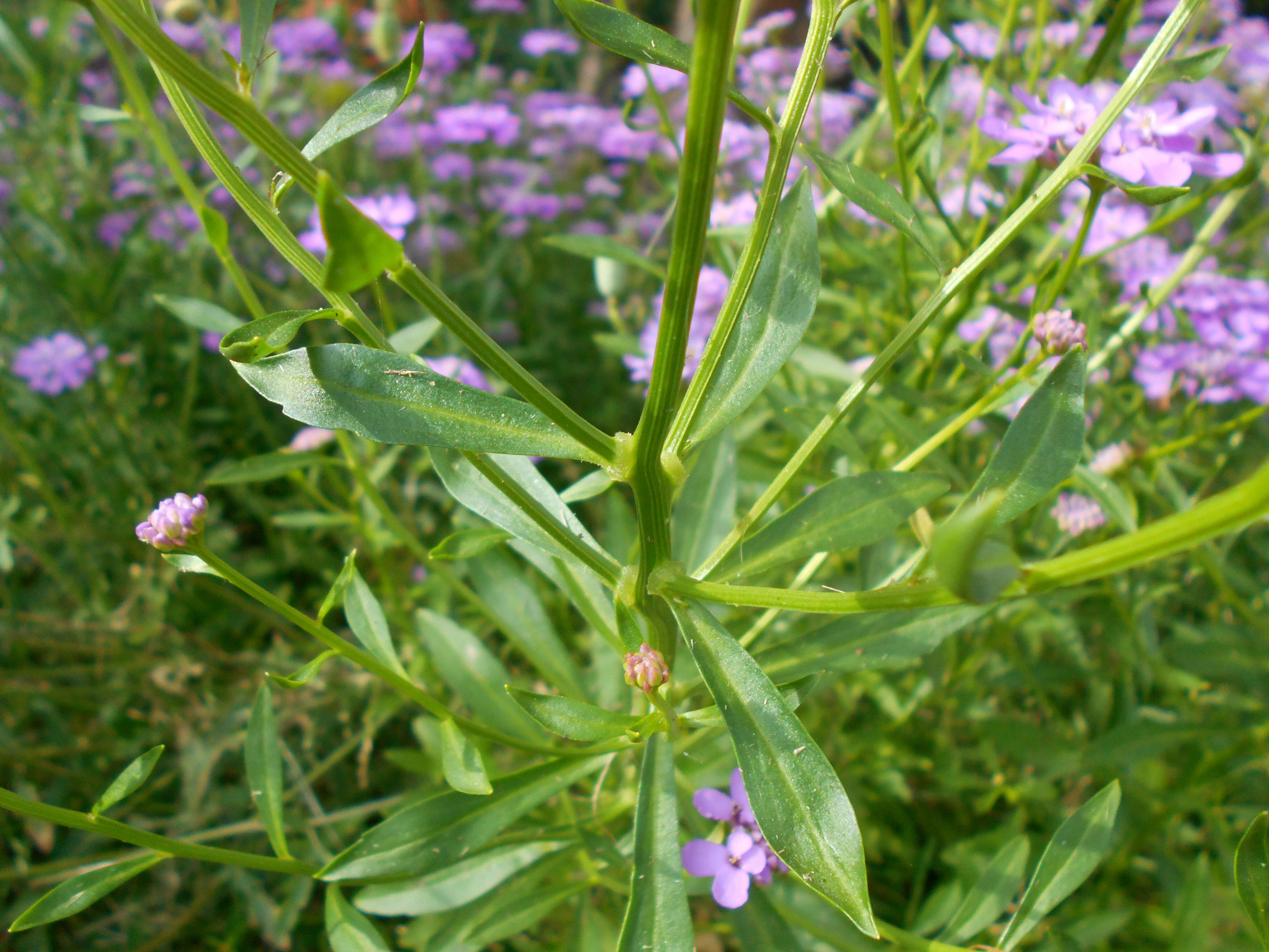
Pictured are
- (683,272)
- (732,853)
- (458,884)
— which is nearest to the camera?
(683,272)

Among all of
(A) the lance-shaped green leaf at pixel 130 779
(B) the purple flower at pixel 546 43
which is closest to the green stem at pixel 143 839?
(A) the lance-shaped green leaf at pixel 130 779

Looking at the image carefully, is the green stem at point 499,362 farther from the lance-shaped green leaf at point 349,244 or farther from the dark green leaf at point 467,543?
the dark green leaf at point 467,543

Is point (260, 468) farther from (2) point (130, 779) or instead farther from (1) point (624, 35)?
(1) point (624, 35)

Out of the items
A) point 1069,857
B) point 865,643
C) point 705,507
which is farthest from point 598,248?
point 1069,857

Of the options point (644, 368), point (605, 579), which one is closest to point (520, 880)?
point (605, 579)

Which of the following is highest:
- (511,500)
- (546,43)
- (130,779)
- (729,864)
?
(546,43)

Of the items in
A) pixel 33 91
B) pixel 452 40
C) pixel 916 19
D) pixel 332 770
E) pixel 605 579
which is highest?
pixel 452 40

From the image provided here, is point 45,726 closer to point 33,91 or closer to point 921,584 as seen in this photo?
point 33,91

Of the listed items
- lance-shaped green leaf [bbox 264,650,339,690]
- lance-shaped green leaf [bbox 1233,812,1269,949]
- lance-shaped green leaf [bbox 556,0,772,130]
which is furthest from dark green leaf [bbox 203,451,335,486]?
lance-shaped green leaf [bbox 1233,812,1269,949]
